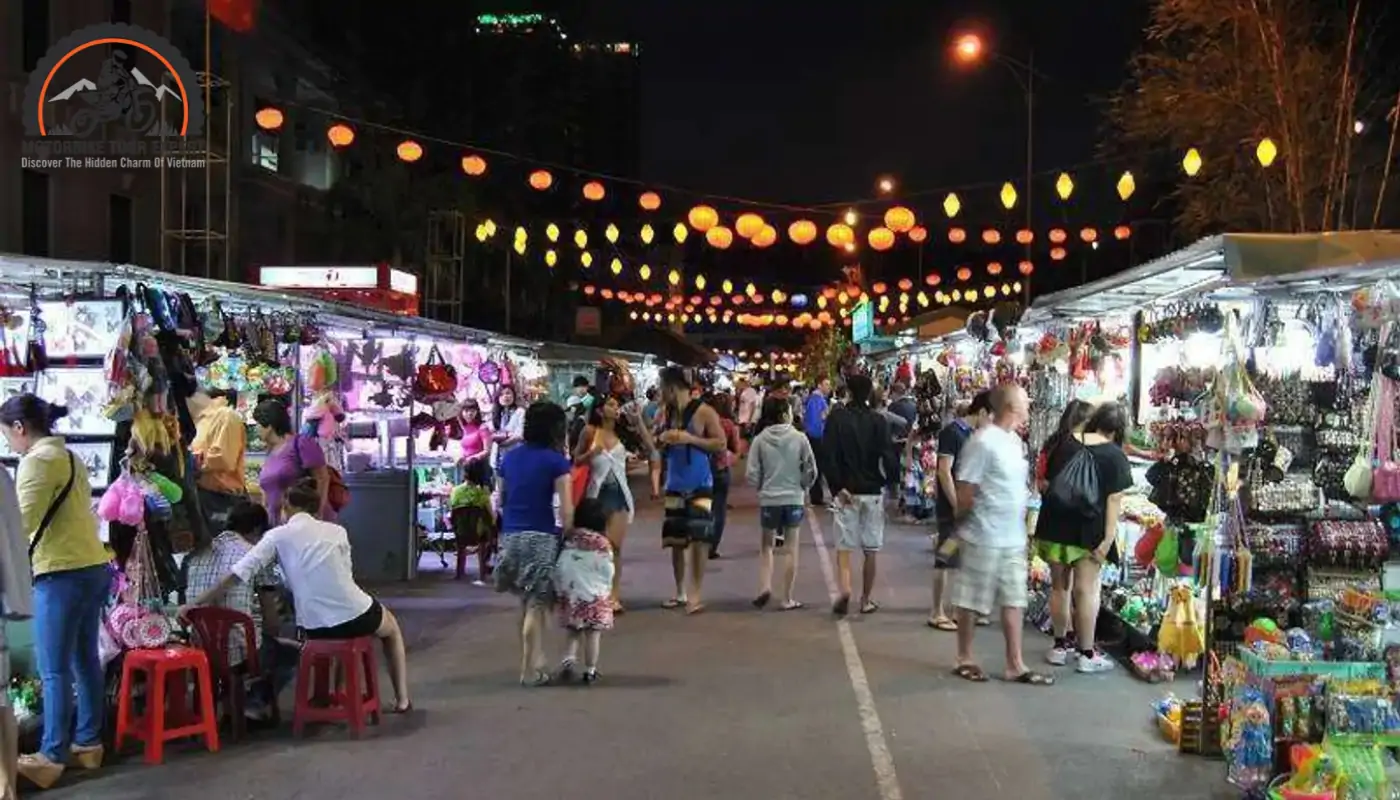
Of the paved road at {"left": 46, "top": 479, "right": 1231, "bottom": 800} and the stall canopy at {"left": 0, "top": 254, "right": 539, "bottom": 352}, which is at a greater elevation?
the stall canopy at {"left": 0, "top": 254, "right": 539, "bottom": 352}

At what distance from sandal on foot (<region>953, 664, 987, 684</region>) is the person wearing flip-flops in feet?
3.55

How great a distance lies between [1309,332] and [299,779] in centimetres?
609

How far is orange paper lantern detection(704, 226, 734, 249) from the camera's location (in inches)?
734

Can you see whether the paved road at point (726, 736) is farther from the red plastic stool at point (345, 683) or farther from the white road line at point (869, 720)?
the red plastic stool at point (345, 683)

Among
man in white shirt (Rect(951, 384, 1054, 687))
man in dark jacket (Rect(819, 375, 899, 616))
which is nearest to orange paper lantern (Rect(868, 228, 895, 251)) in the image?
man in dark jacket (Rect(819, 375, 899, 616))

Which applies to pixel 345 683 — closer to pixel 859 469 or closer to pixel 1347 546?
pixel 859 469

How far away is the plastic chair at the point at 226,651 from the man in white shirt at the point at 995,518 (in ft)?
14.0

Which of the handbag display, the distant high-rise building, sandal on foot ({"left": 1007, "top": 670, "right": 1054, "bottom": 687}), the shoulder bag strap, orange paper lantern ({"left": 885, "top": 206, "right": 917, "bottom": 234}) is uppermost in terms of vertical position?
the distant high-rise building

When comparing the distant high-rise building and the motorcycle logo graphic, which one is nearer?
the motorcycle logo graphic

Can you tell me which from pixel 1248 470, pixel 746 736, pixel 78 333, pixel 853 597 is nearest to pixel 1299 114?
pixel 853 597

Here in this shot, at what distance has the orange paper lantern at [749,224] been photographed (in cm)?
1806

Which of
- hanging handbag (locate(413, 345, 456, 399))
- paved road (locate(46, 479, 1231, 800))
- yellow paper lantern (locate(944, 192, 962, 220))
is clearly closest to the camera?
paved road (locate(46, 479, 1231, 800))

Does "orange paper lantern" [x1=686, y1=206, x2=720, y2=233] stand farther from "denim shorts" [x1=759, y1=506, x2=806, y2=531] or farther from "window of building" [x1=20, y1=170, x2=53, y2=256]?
"window of building" [x1=20, y1=170, x2=53, y2=256]

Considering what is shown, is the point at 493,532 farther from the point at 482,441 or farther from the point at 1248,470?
the point at 1248,470
